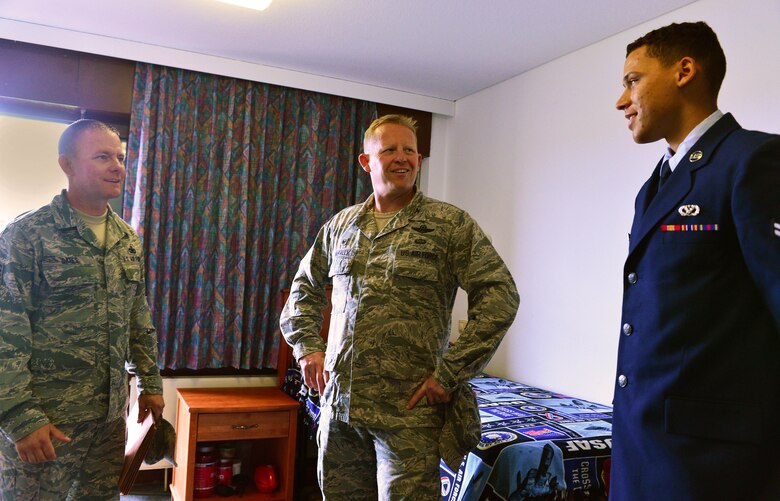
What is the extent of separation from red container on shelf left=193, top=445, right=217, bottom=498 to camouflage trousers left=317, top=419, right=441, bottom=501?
1759 millimetres

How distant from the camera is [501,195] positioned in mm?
3764

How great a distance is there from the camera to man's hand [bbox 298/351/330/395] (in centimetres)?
180

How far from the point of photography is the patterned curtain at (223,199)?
3.53 meters

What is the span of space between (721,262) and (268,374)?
3.22m

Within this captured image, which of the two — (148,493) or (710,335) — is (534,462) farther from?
(148,493)

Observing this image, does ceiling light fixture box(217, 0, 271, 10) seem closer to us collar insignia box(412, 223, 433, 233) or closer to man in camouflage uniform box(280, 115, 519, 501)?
man in camouflage uniform box(280, 115, 519, 501)

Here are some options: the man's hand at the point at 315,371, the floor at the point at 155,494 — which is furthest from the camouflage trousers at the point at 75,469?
the floor at the point at 155,494

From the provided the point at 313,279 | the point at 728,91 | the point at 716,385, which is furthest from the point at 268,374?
the point at 716,385

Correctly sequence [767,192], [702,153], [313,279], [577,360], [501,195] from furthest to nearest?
1. [501,195]
2. [577,360]
3. [313,279]
4. [702,153]
5. [767,192]

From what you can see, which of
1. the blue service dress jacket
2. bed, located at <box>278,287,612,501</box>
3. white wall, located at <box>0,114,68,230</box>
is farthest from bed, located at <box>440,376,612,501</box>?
white wall, located at <box>0,114,68,230</box>

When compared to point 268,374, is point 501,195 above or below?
above

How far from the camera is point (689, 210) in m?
1.09

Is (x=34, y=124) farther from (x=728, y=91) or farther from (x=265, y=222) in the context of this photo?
(x=728, y=91)

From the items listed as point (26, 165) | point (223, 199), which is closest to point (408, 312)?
point (223, 199)
